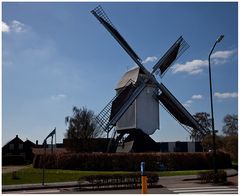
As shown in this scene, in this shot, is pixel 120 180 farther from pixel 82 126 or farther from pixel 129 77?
pixel 82 126

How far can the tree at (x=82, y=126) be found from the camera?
61297mm

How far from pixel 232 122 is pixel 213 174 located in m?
45.6

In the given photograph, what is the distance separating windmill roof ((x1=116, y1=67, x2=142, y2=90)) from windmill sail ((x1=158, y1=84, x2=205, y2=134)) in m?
3.29

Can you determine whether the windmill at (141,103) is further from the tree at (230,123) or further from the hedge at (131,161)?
the tree at (230,123)

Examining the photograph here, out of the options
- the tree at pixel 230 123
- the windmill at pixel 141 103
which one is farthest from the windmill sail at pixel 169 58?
the tree at pixel 230 123

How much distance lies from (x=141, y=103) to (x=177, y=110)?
4.25 m

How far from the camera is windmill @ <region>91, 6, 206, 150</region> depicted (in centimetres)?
4406

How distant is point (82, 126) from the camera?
205 feet

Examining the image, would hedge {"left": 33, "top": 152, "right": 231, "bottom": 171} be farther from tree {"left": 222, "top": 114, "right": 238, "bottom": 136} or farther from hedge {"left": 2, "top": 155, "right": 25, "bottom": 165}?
hedge {"left": 2, "top": 155, "right": 25, "bottom": 165}

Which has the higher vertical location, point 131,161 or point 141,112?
point 141,112

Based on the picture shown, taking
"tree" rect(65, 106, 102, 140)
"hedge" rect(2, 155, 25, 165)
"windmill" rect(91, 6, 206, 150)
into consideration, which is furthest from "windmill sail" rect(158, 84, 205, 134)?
"hedge" rect(2, 155, 25, 165)

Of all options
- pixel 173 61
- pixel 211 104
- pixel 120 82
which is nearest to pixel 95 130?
pixel 120 82

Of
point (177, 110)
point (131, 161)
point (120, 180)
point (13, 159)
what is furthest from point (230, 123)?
point (120, 180)

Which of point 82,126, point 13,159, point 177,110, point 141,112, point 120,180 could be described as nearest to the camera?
point 120,180
